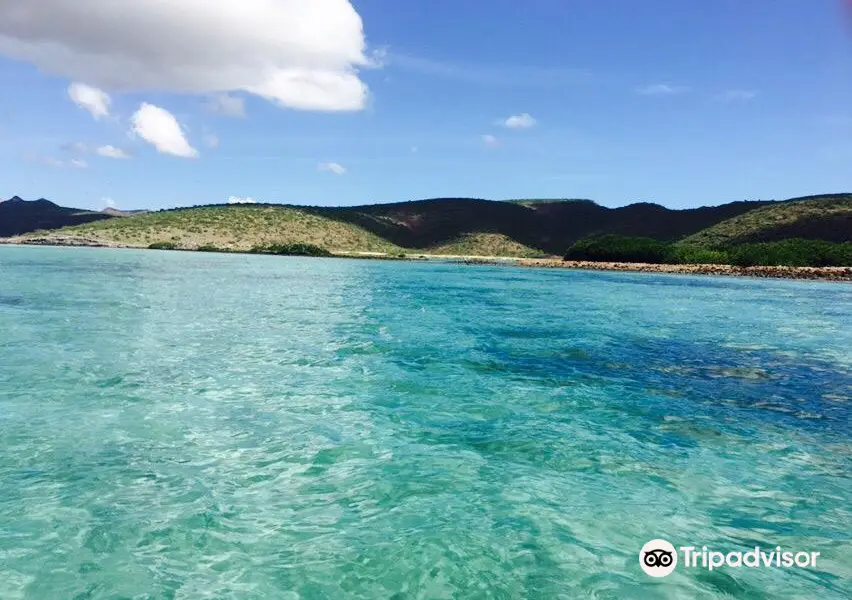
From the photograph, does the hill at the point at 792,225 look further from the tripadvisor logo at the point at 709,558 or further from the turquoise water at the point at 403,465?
the tripadvisor logo at the point at 709,558

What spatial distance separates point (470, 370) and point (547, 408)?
4.31 m

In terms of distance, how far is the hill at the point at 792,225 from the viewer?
362 ft

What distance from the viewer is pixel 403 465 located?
9.89 metres

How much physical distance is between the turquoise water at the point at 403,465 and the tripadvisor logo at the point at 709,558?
14 centimetres

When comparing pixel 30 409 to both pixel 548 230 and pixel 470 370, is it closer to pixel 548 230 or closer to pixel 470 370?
pixel 470 370

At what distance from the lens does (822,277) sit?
77.2m

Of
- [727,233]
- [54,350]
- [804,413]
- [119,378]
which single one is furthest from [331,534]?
[727,233]

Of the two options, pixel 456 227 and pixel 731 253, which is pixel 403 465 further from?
pixel 456 227

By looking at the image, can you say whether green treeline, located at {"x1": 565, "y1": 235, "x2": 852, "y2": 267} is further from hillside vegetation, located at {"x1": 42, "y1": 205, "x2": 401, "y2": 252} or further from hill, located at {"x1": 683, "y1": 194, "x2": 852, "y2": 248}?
hillside vegetation, located at {"x1": 42, "y1": 205, "x2": 401, "y2": 252}

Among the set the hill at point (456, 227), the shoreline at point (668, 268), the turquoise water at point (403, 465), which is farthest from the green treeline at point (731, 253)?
the turquoise water at point (403, 465)

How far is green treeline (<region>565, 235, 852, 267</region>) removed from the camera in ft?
286

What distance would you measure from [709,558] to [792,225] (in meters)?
129

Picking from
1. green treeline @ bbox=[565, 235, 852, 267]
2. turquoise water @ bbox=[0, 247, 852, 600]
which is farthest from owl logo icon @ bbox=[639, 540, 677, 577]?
green treeline @ bbox=[565, 235, 852, 267]

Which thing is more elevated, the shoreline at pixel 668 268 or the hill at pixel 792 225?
the hill at pixel 792 225
